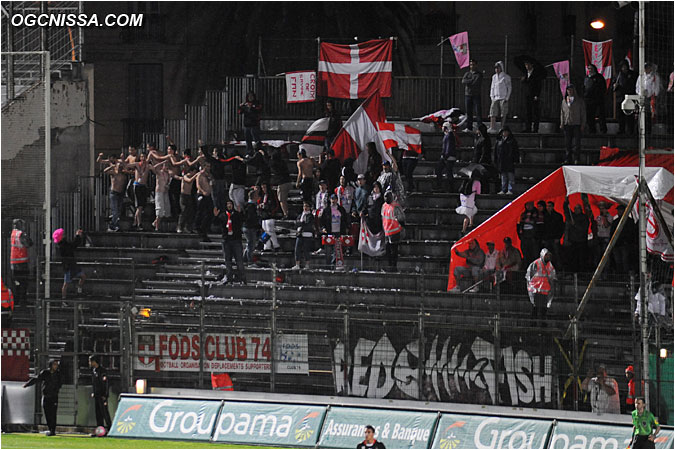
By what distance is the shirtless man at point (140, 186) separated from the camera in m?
29.4

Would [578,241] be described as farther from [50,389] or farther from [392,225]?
[50,389]

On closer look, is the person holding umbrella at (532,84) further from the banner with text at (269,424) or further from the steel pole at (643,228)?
the banner with text at (269,424)

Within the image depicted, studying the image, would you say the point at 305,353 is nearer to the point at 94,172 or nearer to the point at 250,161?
the point at 250,161

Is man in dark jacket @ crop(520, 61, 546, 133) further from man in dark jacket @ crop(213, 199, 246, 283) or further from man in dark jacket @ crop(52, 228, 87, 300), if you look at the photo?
man in dark jacket @ crop(52, 228, 87, 300)

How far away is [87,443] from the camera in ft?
69.3

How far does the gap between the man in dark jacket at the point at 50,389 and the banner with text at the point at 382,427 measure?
4.99 m

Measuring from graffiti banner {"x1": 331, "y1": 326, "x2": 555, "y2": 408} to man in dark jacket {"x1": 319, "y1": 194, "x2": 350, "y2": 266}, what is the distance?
18.0 feet

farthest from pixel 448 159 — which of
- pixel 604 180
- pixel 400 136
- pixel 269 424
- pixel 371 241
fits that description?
pixel 269 424

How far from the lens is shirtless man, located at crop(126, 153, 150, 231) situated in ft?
96.6

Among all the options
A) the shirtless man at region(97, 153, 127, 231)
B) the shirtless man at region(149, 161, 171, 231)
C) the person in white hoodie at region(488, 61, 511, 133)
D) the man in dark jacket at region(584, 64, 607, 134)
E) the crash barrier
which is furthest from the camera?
the person in white hoodie at region(488, 61, 511, 133)

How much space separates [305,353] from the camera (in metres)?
21.8

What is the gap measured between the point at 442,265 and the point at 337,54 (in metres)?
7.86

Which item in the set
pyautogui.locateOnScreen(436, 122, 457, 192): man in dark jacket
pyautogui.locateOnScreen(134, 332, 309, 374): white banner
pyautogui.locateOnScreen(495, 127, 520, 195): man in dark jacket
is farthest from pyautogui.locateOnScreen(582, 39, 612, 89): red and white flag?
pyautogui.locateOnScreen(134, 332, 309, 374): white banner

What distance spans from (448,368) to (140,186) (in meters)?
11.4
